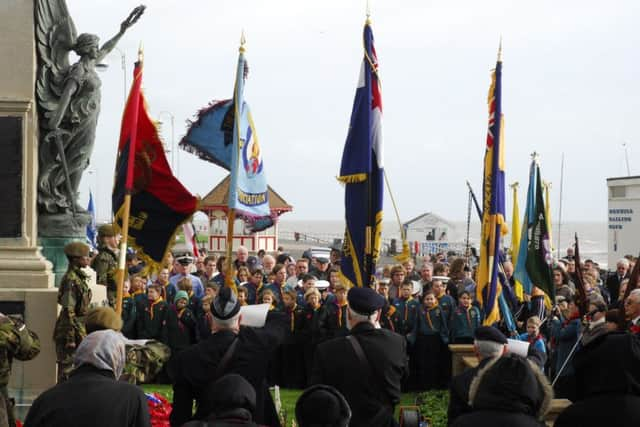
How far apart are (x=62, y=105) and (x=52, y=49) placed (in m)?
0.63

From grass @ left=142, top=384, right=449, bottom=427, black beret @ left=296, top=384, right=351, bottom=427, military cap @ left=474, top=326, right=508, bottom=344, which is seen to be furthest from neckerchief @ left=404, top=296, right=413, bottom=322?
black beret @ left=296, top=384, right=351, bottom=427

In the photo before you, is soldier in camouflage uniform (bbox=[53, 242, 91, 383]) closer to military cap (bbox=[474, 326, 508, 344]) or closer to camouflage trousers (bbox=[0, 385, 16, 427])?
camouflage trousers (bbox=[0, 385, 16, 427])

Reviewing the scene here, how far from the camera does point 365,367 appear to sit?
5867 millimetres

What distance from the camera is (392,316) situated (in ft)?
42.6

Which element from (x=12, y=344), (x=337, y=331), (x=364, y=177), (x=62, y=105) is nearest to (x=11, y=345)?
(x=12, y=344)

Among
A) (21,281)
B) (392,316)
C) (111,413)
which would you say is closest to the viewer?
(111,413)

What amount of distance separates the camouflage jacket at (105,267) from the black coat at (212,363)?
16.5 feet

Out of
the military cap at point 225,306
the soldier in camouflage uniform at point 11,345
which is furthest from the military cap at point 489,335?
the soldier in camouflage uniform at point 11,345

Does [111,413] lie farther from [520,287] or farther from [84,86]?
[520,287]

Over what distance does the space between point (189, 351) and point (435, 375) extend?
811 centimetres

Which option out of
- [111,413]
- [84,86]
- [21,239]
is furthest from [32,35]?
[111,413]

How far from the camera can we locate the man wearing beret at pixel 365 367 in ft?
19.2

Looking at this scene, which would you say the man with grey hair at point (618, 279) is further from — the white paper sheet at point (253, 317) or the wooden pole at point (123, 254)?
the white paper sheet at point (253, 317)

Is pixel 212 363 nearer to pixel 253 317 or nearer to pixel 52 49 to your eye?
pixel 253 317
